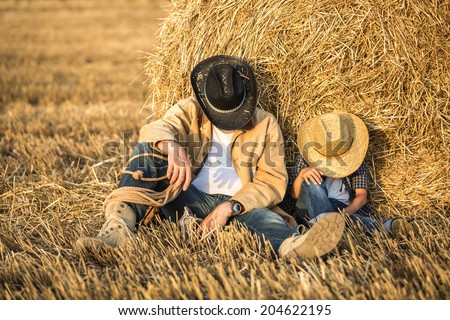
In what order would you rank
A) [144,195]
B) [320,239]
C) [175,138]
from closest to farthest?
1. [320,239]
2. [144,195]
3. [175,138]

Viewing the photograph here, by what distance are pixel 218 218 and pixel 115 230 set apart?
2.16 ft

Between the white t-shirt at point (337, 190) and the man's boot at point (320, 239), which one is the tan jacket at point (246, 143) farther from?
the man's boot at point (320, 239)

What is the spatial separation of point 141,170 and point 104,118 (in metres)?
3.87

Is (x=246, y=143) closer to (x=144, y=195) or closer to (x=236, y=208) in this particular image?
(x=236, y=208)

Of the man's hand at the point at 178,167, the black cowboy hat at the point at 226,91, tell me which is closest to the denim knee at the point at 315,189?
the black cowboy hat at the point at 226,91

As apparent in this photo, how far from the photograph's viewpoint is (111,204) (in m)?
3.83

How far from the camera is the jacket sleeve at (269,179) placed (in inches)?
156

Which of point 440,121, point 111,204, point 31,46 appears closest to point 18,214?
point 111,204

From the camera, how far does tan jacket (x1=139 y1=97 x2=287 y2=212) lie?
410 cm

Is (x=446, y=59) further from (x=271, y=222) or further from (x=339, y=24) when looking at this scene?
(x=271, y=222)

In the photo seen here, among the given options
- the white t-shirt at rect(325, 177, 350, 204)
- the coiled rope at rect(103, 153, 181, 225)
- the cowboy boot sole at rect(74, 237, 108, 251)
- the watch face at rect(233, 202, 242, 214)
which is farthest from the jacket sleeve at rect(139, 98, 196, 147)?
the white t-shirt at rect(325, 177, 350, 204)

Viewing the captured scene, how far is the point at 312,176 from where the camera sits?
13.8 ft

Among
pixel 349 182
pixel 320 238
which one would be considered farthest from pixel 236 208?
pixel 349 182

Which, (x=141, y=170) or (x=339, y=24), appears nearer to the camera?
(x=141, y=170)
